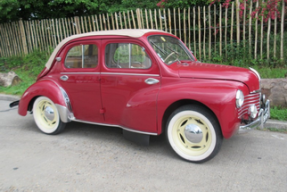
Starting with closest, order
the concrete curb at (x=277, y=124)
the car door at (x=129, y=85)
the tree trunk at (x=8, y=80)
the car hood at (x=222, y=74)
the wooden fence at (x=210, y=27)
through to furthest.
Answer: the car hood at (x=222, y=74), the car door at (x=129, y=85), the concrete curb at (x=277, y=124), the wooden fence at (x=210, y=27), the tree trunk at (x=8, y=80)

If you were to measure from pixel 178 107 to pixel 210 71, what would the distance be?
66 centimetres

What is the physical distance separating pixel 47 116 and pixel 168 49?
8.32 feet

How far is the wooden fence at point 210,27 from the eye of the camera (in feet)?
22.2

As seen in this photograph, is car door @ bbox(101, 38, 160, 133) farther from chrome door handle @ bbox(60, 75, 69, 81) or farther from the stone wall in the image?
the stone wall

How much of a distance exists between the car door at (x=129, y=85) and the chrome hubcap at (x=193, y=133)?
17.8 inches

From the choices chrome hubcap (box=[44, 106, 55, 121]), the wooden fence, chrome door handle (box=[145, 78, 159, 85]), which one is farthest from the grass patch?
chrome door handle (box=[145, 78, 159, 85])

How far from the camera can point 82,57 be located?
4.18 metres

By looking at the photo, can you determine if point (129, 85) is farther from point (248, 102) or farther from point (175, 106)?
point (248, 102)

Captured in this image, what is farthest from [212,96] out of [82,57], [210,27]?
[210,27]

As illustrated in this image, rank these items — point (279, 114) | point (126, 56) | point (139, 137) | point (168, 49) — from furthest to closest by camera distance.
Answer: point (279, 114), point (168, 49), point (126, 56), point (139, 137)

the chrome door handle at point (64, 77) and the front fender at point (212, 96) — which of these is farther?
the chrome door handle at point (64, 77)

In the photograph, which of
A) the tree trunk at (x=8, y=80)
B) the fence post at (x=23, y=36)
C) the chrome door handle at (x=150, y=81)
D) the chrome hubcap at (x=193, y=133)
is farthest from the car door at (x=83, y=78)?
the fence post at (x=23, y=36)

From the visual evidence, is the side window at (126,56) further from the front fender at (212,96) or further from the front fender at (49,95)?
the front fender at (49,95)

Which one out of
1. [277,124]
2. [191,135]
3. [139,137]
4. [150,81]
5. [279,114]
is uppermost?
[150,81]
